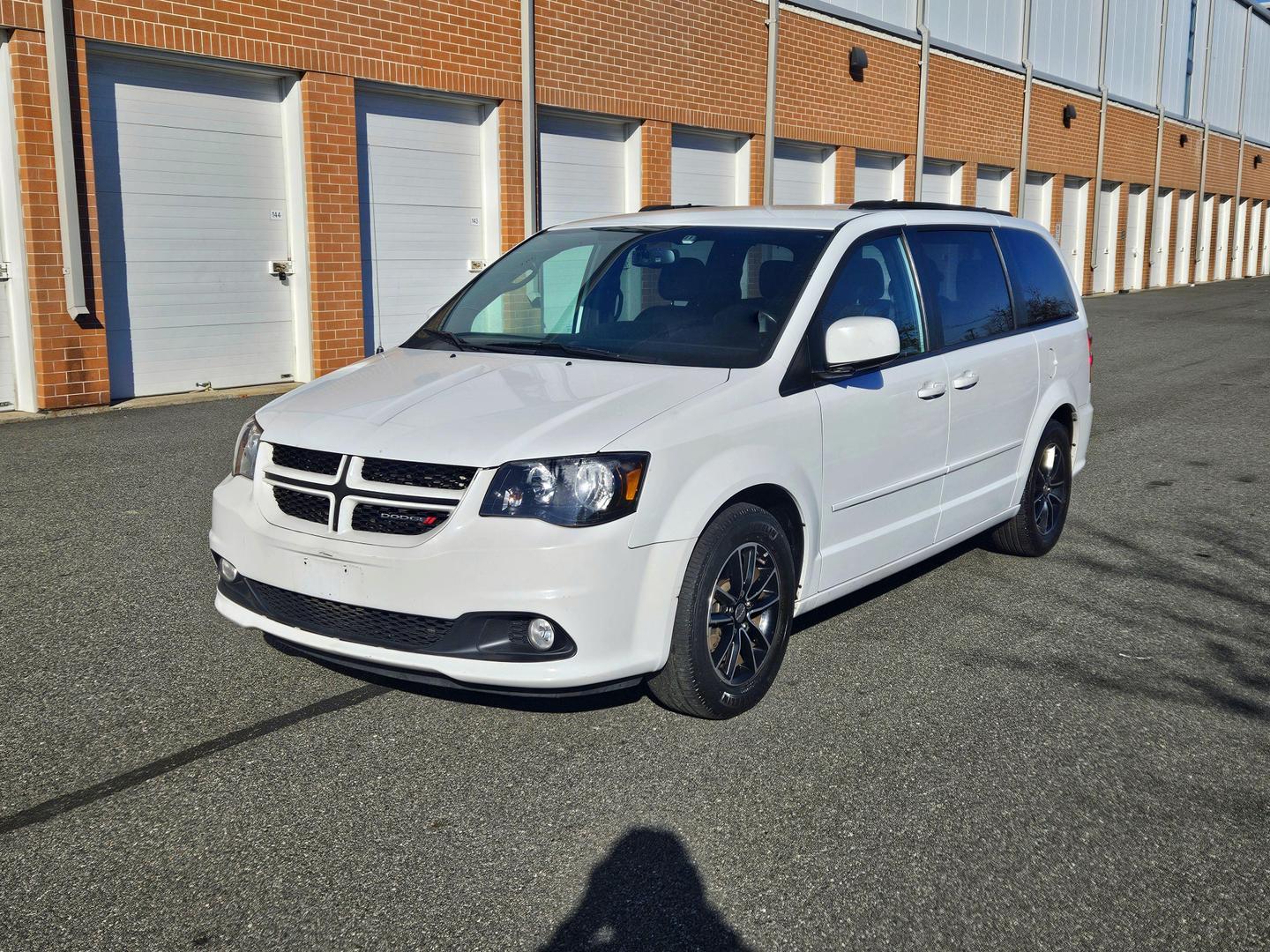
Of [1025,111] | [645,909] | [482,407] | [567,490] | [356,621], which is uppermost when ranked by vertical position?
[1025,111]

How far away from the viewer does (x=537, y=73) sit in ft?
49.2

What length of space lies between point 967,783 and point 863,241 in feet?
7.59

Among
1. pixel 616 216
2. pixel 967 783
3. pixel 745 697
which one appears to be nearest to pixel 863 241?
pixel 616 216

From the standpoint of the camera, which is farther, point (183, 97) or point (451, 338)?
point (183, 97)

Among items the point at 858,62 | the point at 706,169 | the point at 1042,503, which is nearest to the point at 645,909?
the point at 1042,503

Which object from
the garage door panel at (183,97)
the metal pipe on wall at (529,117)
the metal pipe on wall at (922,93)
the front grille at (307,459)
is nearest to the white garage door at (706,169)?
the metal pipe on wall at (529,117)

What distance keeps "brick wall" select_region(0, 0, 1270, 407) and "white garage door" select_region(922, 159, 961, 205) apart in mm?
322

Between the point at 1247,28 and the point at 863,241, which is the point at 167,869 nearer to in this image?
the point at 863,241

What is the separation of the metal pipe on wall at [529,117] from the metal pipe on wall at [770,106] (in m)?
4.57

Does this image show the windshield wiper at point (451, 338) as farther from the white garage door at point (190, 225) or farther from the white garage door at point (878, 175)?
the white garage door at point (878, 175)

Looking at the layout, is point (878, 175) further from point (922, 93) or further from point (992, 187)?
point (992, 187)

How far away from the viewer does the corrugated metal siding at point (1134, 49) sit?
104 ft

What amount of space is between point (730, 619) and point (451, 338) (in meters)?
1.86

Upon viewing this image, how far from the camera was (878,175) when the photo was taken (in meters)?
22.4
